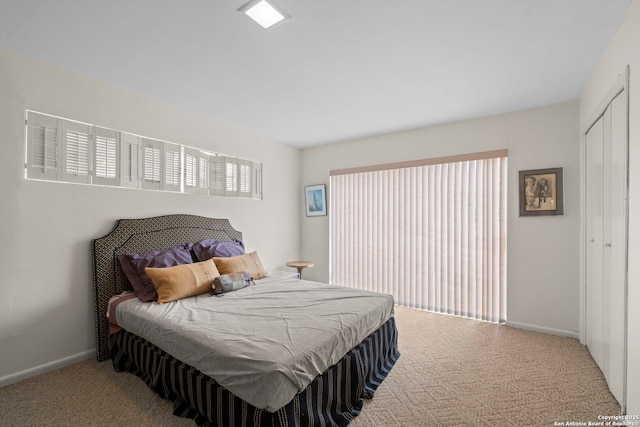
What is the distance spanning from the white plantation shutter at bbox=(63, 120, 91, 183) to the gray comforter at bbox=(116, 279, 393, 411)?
1.22 metres

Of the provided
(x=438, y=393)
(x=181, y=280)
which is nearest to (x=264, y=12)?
(x=181, y=280)

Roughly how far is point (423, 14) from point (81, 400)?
3.48m

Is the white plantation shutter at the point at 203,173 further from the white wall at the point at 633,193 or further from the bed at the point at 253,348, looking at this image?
the white wall at the point at 633,193

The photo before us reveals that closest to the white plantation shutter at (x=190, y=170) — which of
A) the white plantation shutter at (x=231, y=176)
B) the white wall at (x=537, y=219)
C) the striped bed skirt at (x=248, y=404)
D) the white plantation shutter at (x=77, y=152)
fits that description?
the white plantation shutter at (x=231, y=176)

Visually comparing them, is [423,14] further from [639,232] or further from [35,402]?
[35,402]

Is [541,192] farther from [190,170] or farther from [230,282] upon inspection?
[190,170]

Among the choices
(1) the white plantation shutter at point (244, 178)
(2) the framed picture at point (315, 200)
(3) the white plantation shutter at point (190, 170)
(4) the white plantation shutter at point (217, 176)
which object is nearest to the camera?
(3) the white plantation shutter at point (190, 170)

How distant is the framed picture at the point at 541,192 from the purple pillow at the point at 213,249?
3418mm

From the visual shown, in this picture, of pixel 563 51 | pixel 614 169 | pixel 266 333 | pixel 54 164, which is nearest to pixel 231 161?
pixel 54 164

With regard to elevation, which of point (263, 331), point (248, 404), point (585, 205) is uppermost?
point (585, 205)

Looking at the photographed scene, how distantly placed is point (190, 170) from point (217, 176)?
0.38 meters

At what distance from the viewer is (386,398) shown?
6.95ft

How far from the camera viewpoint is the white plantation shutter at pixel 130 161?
2.90 m

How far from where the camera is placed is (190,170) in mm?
3502
